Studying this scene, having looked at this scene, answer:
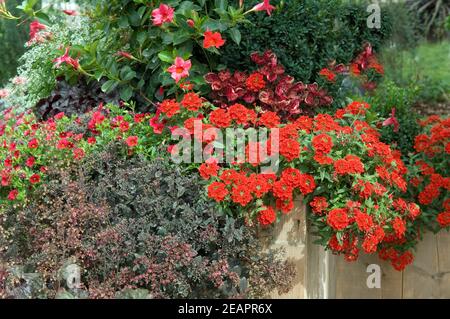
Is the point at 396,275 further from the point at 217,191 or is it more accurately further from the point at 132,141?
the point at 132,141

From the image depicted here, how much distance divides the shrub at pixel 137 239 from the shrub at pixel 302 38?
0.81 meters

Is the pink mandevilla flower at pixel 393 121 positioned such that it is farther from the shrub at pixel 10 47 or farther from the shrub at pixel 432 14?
the shrub at pixel 432 14

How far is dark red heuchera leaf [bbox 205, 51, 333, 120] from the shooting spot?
10.9 ft

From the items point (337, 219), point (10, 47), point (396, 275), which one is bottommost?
point (396, 275)

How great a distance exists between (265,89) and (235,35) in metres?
0.31

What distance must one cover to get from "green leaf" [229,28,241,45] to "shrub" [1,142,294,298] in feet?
2.40

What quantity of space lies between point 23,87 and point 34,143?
147 cm

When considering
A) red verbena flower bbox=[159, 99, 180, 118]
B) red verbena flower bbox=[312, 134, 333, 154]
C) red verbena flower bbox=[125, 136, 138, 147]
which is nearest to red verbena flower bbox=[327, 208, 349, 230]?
red verbena flower bbox=[312, 134, 333, 154]

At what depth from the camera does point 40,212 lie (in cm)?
301

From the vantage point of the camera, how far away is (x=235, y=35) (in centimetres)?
329

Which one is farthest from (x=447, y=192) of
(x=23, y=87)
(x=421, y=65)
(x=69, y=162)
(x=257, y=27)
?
(x=421, y=65)

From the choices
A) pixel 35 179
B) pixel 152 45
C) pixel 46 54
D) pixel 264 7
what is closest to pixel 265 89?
pixel 264 7
